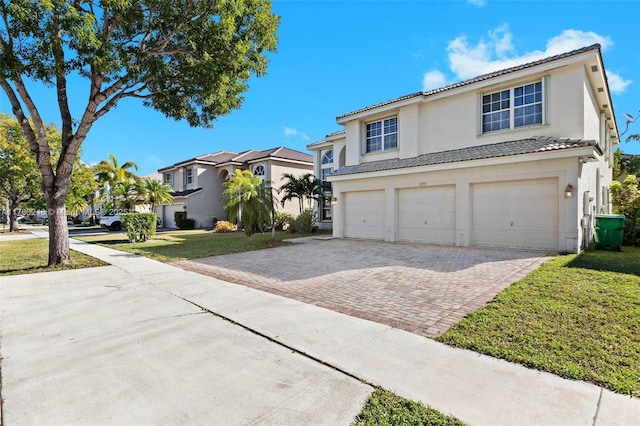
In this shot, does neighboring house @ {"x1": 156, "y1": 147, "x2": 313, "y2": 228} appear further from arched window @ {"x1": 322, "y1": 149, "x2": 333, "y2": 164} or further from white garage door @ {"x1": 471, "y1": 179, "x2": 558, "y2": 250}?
white garage door @ {"x1": 471, "y1": 179, "x2": 558, "y2": 250}

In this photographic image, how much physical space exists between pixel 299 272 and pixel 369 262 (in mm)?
2483

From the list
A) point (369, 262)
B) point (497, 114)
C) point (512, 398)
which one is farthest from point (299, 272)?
point (497, 114)

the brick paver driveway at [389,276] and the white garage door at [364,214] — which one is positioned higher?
the white garage door at [364,214]

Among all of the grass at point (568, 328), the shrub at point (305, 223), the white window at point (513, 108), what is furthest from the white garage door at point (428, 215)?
the shrub at point (305, 223)

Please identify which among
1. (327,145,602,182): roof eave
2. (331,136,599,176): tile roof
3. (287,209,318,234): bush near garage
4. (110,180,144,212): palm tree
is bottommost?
(287,209,318,234): bush near garage

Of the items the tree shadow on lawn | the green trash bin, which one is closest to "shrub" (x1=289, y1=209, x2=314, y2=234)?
the tree shadow on lawn

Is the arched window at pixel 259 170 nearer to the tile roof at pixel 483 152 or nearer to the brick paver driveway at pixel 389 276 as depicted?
the tile roof at pixel 483 152

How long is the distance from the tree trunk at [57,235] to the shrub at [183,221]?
19361 millimetres

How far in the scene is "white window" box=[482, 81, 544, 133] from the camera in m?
12.2

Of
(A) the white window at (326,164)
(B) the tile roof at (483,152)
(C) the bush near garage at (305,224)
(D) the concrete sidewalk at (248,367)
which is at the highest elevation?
(A) the white window at (326,164)

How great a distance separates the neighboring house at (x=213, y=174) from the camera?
27531mm

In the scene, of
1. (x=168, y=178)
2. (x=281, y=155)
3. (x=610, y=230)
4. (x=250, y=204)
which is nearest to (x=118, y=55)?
(x=250, y=204)

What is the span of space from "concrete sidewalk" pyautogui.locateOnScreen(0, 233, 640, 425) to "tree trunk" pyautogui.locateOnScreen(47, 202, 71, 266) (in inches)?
182

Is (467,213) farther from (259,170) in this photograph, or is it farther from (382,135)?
(259,170)
